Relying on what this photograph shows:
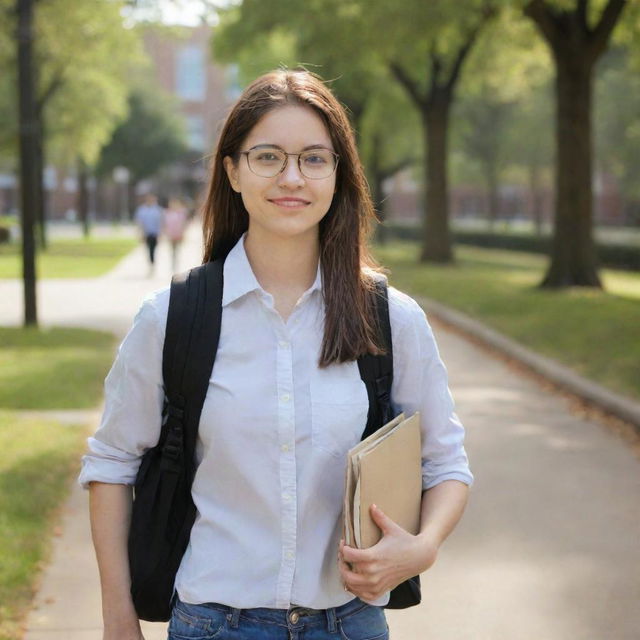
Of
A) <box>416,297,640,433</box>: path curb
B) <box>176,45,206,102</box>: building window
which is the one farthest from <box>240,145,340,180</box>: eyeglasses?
<box>176,45,206,102</box>: building window

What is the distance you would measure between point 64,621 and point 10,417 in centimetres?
396

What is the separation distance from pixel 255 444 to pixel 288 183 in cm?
49

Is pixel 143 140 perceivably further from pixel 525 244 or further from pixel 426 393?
pixel 426 393

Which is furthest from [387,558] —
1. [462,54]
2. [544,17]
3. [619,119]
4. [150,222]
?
[619,119]

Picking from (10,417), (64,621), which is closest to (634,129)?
(10,417)

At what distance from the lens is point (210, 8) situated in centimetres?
2744

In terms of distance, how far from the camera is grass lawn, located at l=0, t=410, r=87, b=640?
Answer: 4750 mm

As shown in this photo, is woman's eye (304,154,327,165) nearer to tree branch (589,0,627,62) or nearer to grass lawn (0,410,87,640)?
grass lawn (0,410,87,640)

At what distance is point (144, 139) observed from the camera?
69000 mm

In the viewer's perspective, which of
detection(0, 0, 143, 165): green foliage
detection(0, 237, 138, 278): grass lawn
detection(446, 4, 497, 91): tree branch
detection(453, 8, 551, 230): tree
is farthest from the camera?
detection(453, 8, 551, 230): tree

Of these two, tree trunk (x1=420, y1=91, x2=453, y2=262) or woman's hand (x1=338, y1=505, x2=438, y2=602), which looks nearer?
woman's hand (x1=338, y1=505, x2=438, y2=602)

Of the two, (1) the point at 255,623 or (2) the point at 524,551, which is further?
(2) the point at 524,551

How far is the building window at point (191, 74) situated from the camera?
3629 inches

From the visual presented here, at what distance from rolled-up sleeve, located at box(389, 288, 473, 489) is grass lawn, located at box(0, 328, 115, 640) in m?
2.52
